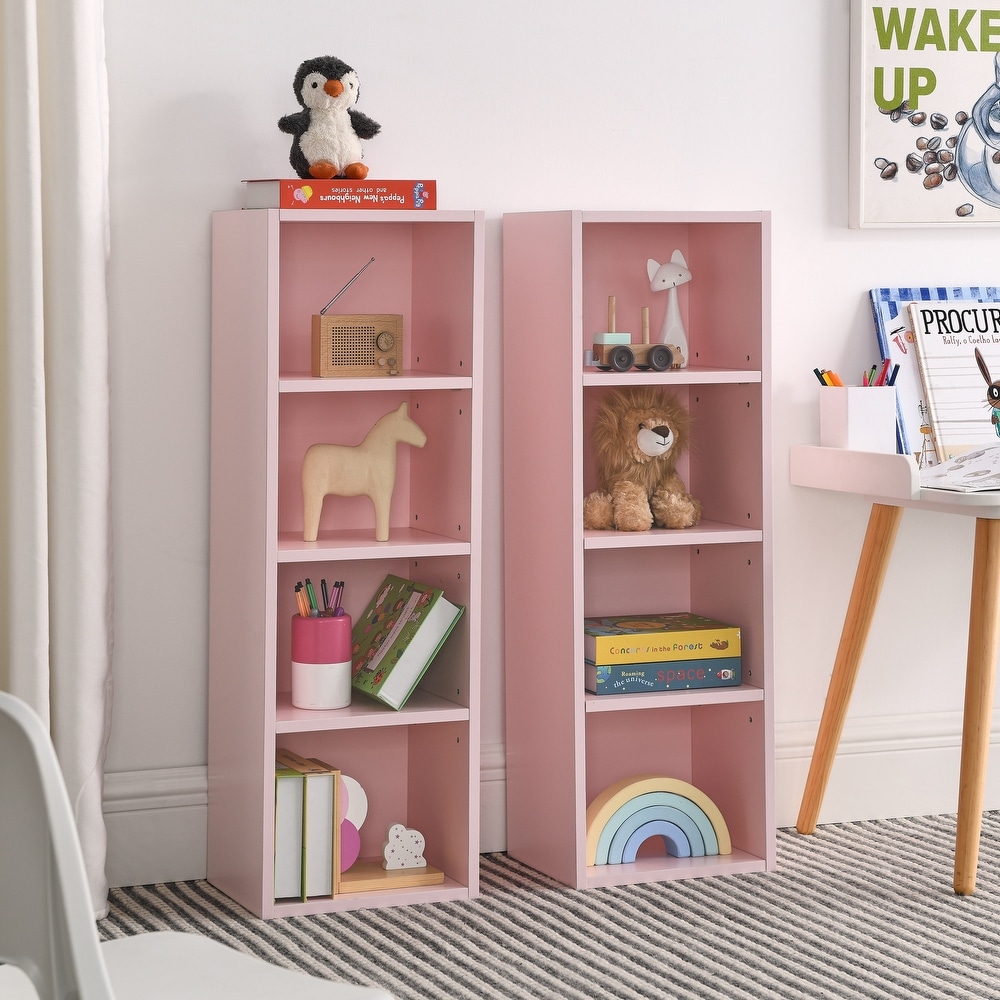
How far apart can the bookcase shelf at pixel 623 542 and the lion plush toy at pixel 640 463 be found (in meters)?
0.04

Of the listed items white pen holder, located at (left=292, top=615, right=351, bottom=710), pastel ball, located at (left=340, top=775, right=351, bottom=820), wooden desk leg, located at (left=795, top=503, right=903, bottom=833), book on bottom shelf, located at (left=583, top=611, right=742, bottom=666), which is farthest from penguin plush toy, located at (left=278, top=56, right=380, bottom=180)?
wooden desk leg, located at (left=795, top=503, right=903, bottom=833)

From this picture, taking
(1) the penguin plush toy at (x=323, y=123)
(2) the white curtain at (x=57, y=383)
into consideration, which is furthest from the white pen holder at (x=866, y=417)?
(2) the white curtain at (x=57, y=383)

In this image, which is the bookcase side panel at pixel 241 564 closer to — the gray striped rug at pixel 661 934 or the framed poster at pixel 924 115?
the gray striped rug at pixel 661 934

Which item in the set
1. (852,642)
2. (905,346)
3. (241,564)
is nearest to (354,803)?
(241,564)

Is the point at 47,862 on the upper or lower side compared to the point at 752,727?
upper

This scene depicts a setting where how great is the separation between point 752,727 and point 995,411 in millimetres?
758

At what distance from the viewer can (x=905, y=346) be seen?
2525mm

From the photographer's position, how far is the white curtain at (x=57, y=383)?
6.39ft

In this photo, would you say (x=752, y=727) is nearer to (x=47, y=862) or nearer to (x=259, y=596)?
(x=259, y=596)

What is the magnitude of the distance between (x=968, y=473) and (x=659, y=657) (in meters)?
0.58

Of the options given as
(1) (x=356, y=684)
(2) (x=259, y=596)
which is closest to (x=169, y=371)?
(2) (x=259, y=596)

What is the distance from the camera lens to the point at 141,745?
224 centimetres

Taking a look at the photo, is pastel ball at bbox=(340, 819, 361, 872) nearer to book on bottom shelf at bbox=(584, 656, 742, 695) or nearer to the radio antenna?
book on bottom shelf at bbox=(584, 656, 742, 695)

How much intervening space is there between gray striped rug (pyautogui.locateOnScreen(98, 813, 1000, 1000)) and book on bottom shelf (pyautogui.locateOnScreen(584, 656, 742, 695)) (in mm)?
319
